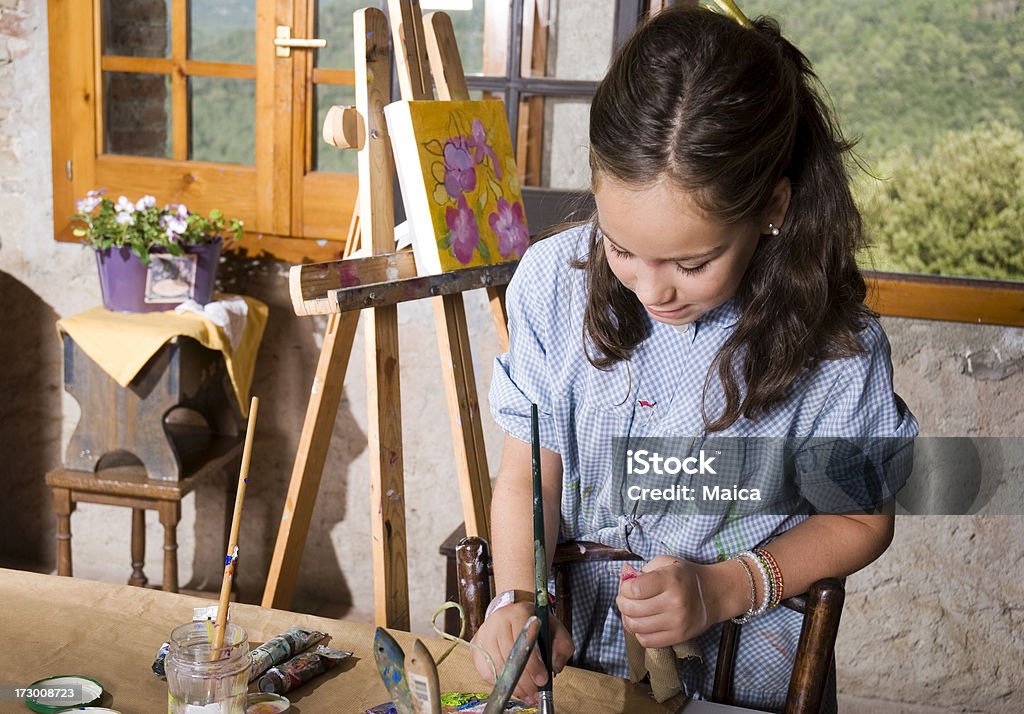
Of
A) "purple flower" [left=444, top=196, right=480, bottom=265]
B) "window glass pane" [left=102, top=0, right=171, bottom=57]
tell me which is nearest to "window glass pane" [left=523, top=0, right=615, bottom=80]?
"purple flower" [left=444, top=196, right=480, bottom=265]

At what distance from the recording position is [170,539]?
9.32 ft

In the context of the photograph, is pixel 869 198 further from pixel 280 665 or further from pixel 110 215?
pixel 280 665

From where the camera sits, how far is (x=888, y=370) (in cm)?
134

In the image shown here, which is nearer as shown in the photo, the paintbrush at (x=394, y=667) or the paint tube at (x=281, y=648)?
the paintbrush at (x=394, y=667)

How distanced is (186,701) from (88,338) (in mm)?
1897

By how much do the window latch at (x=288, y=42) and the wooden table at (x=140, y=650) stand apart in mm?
1923

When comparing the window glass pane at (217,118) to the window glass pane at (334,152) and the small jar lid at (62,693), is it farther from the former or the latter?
the small jar lid at (62,693)

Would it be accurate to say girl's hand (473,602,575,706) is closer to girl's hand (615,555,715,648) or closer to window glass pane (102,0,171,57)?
girl's hand (615,555,715,648)

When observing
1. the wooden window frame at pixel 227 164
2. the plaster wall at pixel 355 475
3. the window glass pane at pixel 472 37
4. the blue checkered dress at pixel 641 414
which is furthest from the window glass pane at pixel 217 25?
the blue checkered dress at pixel 641 414

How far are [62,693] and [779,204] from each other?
37.3 inches

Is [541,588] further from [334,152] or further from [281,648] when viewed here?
[334,152]

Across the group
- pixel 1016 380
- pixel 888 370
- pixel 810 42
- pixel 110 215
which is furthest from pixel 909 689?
pixel 810 42

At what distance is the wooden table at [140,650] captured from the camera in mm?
1131

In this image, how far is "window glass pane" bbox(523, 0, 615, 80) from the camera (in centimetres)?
266
